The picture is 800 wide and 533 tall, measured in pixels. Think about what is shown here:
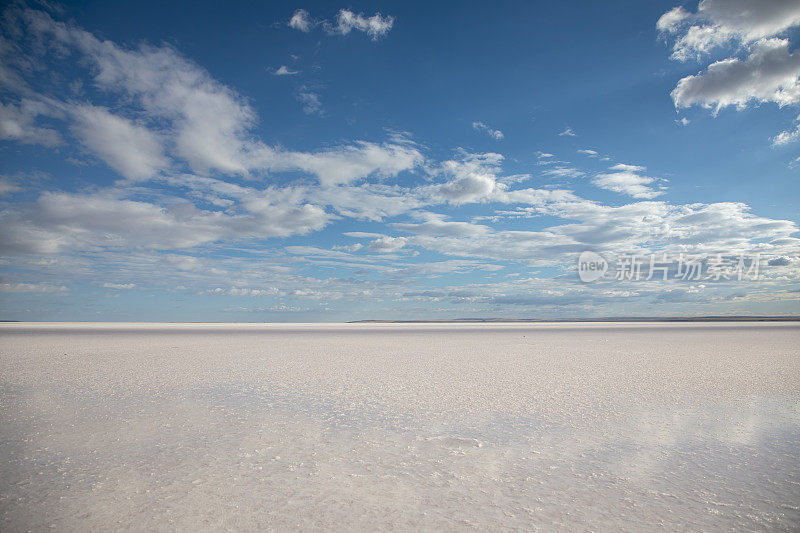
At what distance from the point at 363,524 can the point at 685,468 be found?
297 cm

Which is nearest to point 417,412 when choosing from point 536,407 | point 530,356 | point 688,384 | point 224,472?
point 536,407

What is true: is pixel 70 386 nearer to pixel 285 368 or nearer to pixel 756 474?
pixel 285 368

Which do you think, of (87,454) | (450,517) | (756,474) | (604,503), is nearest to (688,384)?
(756,474)

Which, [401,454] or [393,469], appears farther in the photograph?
[401,454]

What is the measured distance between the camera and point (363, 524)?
9.22 feet

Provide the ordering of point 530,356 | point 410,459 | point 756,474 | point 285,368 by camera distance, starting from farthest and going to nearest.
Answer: point 530,356 < point 285,368 < point 410,459 < point 756,474

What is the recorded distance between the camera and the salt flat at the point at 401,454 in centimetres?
296

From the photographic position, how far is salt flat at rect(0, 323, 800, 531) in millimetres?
2961

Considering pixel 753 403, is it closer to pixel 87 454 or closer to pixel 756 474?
pixel 756 474

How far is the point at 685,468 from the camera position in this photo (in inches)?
149

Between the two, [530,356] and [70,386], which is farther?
[530,356]

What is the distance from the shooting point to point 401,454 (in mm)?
4184

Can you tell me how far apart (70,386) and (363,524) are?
308 inches

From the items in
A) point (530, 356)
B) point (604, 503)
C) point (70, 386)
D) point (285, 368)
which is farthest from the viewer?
point (530, 356)
